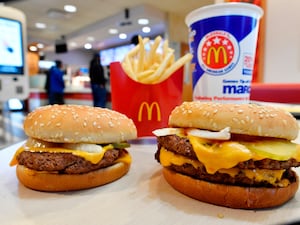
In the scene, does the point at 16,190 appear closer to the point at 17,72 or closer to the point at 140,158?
the point at 140,158

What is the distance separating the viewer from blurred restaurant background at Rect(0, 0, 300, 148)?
133 inches

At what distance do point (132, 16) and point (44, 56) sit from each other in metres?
8.71

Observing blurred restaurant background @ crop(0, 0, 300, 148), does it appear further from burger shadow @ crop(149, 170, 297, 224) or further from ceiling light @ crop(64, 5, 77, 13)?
burger shadow @ crop(149, 170, 297, 224)

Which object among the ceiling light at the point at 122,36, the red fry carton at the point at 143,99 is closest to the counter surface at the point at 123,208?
the red fry carton at the point at 143,99

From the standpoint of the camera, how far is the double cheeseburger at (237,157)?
674 millimetres

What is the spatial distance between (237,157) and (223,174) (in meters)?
0.07

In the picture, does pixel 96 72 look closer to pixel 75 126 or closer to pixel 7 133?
pixel 7 133

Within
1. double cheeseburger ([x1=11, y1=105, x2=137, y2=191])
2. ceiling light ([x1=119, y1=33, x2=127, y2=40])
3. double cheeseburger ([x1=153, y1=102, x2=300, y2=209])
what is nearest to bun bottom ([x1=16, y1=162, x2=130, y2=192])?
double cheeseburger ([x1=11, y1=105, x2=137, y2=191])

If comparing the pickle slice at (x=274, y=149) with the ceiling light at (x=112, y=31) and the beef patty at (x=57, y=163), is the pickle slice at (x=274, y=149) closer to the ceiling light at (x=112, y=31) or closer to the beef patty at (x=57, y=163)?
the beef patty at (x=57, y=163)

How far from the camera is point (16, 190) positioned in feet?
2.59

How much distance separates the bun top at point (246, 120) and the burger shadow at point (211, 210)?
207 millimetres

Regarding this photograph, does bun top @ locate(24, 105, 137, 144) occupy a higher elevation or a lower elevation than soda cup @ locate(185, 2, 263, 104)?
lower

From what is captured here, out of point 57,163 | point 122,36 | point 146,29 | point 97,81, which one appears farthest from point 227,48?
point 122,36

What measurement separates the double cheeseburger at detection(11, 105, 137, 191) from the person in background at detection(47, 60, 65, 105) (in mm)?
8055
